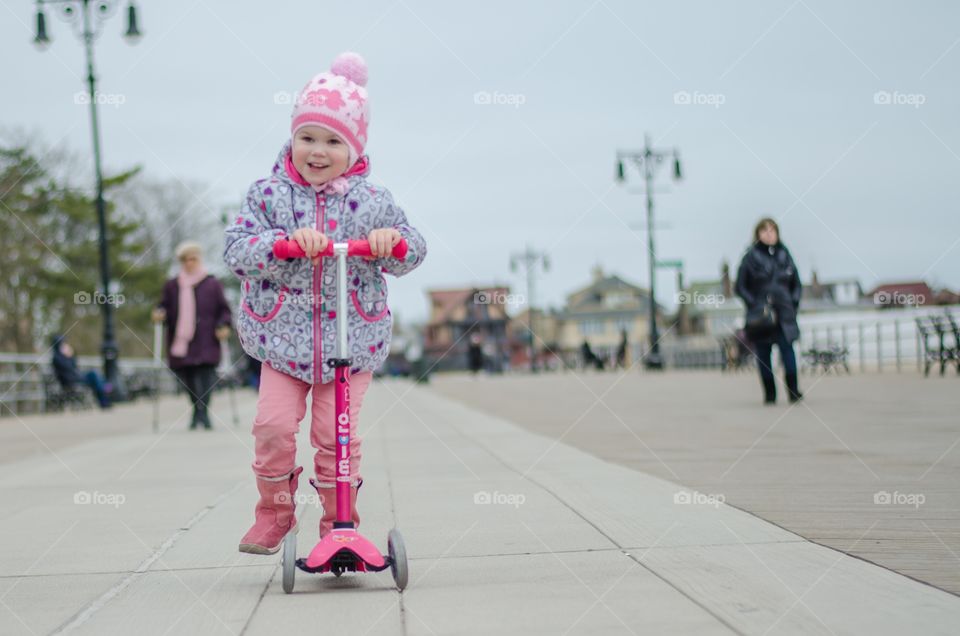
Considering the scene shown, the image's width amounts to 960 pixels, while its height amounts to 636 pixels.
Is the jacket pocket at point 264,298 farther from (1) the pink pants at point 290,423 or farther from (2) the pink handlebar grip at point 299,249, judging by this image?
(2) the pink handlebar grip at point 299,249

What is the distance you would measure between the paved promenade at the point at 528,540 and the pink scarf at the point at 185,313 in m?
2.18

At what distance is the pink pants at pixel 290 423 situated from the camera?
3914 mm

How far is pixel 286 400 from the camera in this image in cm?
396

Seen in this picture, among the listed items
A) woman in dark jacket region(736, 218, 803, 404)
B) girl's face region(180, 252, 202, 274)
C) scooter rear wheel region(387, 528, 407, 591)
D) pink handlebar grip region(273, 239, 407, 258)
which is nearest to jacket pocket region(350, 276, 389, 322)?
pink handlebar grip region(273, 239, 407, 258)

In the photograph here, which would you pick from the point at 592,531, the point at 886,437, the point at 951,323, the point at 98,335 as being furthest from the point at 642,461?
the point at 98,335

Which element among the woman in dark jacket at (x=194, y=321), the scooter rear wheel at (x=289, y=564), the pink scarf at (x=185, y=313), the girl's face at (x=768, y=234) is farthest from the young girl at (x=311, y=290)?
the girl's face at (x=768, y=234)

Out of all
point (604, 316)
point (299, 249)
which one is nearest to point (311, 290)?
point (299, 249)

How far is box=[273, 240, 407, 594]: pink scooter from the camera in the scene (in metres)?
3.61

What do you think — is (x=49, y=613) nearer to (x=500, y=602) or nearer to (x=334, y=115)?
(x=500, y=602)

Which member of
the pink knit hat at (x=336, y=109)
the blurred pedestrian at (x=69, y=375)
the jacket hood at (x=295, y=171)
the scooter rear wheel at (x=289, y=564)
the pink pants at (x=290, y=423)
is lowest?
the blurred pedestrian at (x=69, y=375)

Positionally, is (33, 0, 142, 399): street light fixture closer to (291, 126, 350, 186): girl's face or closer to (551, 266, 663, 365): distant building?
(291, 126, 350, 186): girl's face

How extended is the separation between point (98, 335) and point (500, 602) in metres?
40.8

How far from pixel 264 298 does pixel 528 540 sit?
1356 millimetres

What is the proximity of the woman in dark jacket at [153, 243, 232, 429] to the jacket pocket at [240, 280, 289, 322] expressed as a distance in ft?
25.2
